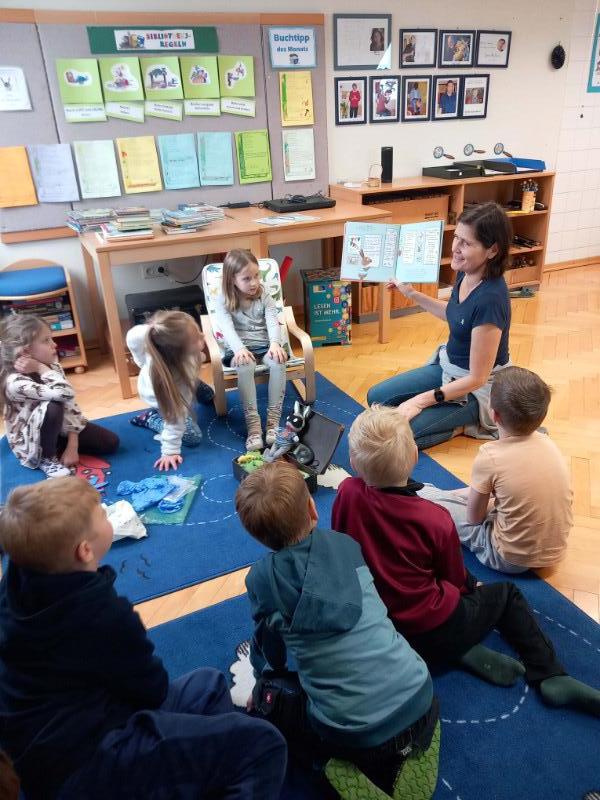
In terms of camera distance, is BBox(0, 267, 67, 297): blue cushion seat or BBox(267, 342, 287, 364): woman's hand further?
BBox(0, 267, 67, 297): blue cushion seat

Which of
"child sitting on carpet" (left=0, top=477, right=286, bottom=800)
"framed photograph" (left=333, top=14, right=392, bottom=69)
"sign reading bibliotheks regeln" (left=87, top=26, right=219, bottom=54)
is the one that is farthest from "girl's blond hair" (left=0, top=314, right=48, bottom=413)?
"framed photograph" (left=333, top=14, right=392, bottom=69)

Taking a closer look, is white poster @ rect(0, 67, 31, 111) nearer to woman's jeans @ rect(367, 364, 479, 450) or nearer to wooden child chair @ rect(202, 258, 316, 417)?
wooden child chair @ rect(202, 258, 316, 417)

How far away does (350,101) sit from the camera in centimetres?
414

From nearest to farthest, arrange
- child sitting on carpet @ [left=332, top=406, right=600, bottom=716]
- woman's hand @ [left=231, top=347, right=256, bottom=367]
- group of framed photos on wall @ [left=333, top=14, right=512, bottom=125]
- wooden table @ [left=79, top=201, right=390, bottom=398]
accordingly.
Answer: child sitting on carpet @ [left=332, top=406, right=600, bottom=716], woman's hand @ [left=231, top=347, right=256, bottom=367], wooden table @ [left=79, top=201, right=390, bottom=398], group of framed photos on wall @ [left=333, top=14, right=512, bottom=125]

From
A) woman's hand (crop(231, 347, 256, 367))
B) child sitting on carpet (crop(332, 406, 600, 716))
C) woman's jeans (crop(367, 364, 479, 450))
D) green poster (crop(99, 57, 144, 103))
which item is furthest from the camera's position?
green poster (crop(99, 57, 144, 103))

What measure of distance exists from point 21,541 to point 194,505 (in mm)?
1327

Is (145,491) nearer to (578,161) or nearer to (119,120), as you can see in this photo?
(119,120)

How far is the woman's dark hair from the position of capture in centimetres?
238

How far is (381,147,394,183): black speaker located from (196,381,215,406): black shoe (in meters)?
2.14

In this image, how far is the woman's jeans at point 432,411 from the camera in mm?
2670

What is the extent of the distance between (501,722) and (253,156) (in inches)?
142

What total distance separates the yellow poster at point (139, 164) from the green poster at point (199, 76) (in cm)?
39

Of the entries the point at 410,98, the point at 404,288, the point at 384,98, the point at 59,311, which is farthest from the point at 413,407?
the point at 410,98

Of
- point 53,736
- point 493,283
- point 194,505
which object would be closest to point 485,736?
point 53,736
